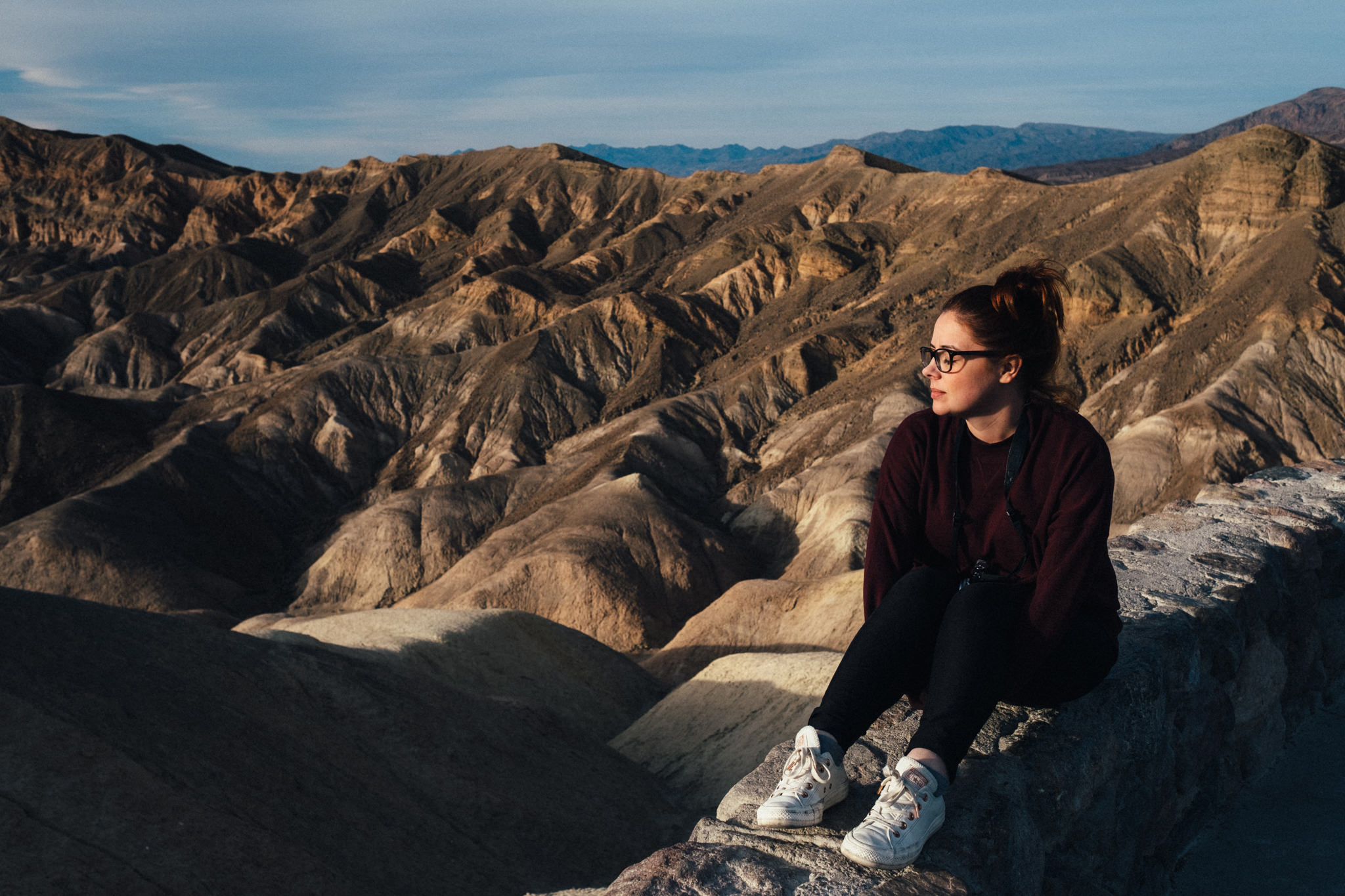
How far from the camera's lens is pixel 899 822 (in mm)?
3443

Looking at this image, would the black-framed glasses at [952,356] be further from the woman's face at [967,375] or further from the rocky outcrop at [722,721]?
the rocky outcrop at [722,721]

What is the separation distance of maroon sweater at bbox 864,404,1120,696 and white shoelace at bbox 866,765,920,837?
32.4 inches

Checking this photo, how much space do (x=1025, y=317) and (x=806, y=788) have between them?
2127mm

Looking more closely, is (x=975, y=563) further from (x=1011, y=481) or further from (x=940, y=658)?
(x=940, y=658)

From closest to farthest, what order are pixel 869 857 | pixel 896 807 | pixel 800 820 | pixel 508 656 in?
1. pixel 869 857
2. pixel 896 807
3. pixel 800 820
4. pixel 508 656

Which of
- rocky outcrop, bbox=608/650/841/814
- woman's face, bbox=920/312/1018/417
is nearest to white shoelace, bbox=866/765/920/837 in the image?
woman's face, bbox=920/312/1018/417

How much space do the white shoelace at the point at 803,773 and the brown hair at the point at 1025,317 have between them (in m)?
1.83

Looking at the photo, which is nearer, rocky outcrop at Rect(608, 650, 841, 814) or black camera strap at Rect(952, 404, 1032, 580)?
black camera strap at Rect(952, 404, 1032, 580)

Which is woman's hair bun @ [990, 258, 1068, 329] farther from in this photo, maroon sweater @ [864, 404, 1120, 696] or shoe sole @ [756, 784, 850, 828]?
shoe sole @ [756, 784, 850, 828]

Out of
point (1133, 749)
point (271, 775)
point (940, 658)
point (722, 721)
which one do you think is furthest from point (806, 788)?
point (722, 721)

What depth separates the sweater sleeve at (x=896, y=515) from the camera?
436cm

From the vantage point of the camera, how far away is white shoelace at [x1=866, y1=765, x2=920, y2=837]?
11.3ft

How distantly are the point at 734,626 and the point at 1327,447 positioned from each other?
28.6 m

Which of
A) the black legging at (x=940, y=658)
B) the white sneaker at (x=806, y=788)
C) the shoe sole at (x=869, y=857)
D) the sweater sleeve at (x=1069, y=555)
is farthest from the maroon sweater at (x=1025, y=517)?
the shoe sole at (x=869, y=857)
